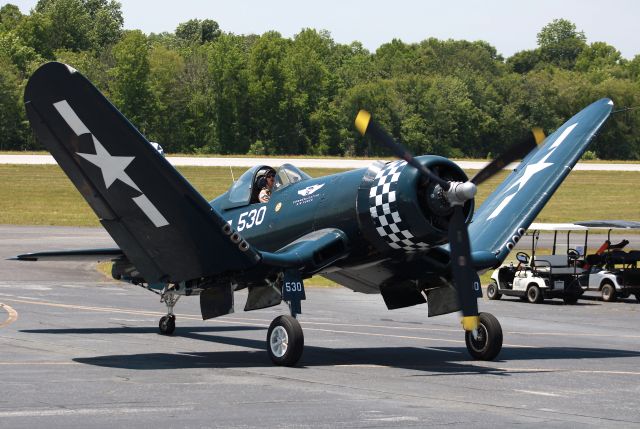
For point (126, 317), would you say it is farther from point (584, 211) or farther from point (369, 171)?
point (584, 211)

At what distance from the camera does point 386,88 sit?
112m

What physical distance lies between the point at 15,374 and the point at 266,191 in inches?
228

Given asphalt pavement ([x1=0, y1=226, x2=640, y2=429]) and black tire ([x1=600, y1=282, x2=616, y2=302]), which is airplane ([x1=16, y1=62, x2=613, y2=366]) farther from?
black tire ([x1=600, y1=282, x2=616, y2=302])

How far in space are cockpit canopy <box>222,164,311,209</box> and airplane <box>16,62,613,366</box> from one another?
24 mm

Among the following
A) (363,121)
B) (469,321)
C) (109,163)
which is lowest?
(469,321)

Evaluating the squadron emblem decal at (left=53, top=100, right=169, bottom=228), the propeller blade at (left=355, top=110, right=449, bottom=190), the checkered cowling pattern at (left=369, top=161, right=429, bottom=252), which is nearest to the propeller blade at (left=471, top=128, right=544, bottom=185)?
the propeller blade at (left=355, top=110, right=449, bottom=190)

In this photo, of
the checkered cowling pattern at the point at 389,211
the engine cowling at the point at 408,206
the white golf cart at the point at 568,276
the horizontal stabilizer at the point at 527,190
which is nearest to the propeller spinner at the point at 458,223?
the engine cowling at the point at 408,206

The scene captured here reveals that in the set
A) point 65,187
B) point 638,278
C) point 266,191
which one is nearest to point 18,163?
point 65,187

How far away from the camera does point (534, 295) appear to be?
3064 centimetres

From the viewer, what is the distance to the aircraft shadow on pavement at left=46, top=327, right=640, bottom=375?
1581cm

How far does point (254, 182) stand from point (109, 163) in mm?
3780

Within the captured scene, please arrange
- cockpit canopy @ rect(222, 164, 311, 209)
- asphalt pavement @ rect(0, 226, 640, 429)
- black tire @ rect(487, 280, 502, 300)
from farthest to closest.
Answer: black tire @ rect(487, 280, 502, 300)
cockpit canopy @ rect(222, 164, 311, 209)
asphalt pavement @ rect(0, 226, 640, 429)

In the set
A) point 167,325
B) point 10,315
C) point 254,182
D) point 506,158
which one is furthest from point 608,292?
point 10,315

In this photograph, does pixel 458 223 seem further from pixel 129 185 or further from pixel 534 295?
pixel 534 295
